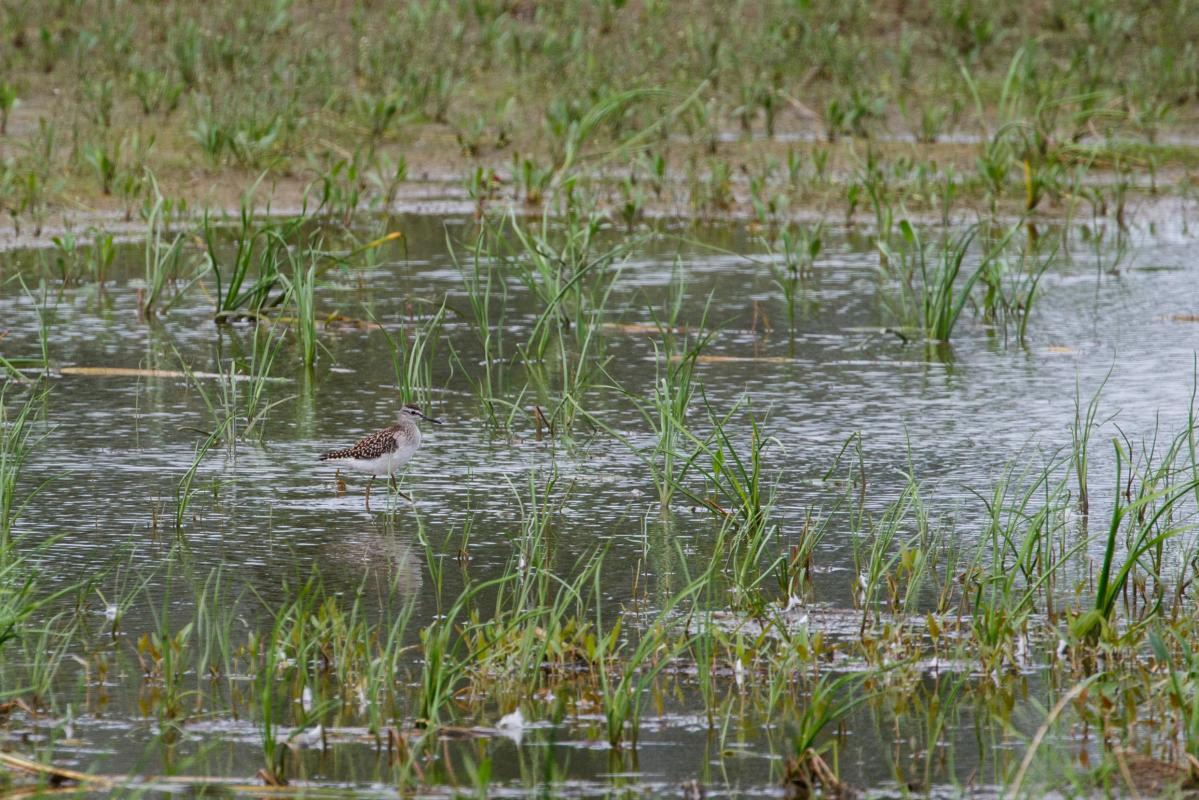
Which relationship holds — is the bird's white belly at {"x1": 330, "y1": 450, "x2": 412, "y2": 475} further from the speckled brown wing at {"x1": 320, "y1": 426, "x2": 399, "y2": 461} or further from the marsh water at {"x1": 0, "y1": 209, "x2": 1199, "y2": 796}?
the marsh water at {"x1": 0, "y1": 209, "x2": 1199, "y2": 796}

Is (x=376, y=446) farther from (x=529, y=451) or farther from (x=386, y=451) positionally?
(x=529, y=451)

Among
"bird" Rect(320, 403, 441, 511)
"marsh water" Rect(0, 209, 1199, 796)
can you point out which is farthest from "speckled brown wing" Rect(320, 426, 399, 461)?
"marsh water" Rect(0, 209, 1199, 796)

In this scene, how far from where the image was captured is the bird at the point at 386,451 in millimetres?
7145

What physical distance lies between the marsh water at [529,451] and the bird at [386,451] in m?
0.16

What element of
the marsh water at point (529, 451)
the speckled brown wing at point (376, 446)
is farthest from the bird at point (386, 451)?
the marsh water at point (529, 451)

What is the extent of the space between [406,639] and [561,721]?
77 cm

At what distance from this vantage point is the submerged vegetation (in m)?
4.86

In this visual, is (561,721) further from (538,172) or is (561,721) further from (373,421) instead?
(538,172)

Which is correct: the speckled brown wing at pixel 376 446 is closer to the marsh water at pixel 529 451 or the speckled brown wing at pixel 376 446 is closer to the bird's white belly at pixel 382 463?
the bird's white belly at pixel 382 463

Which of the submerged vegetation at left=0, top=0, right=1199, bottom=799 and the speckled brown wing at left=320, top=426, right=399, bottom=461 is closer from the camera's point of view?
the submerged vegetation at left=0, top=0, right=1199, bottom=799

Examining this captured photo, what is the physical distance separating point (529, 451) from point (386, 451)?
94 cm

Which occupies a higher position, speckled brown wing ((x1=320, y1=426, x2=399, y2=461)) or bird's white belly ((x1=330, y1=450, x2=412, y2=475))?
speckled brown wing ((x1=320, y1=426, x2=399, y2=461))

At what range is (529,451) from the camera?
795 cm

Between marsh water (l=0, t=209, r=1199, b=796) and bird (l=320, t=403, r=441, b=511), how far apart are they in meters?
0.16
